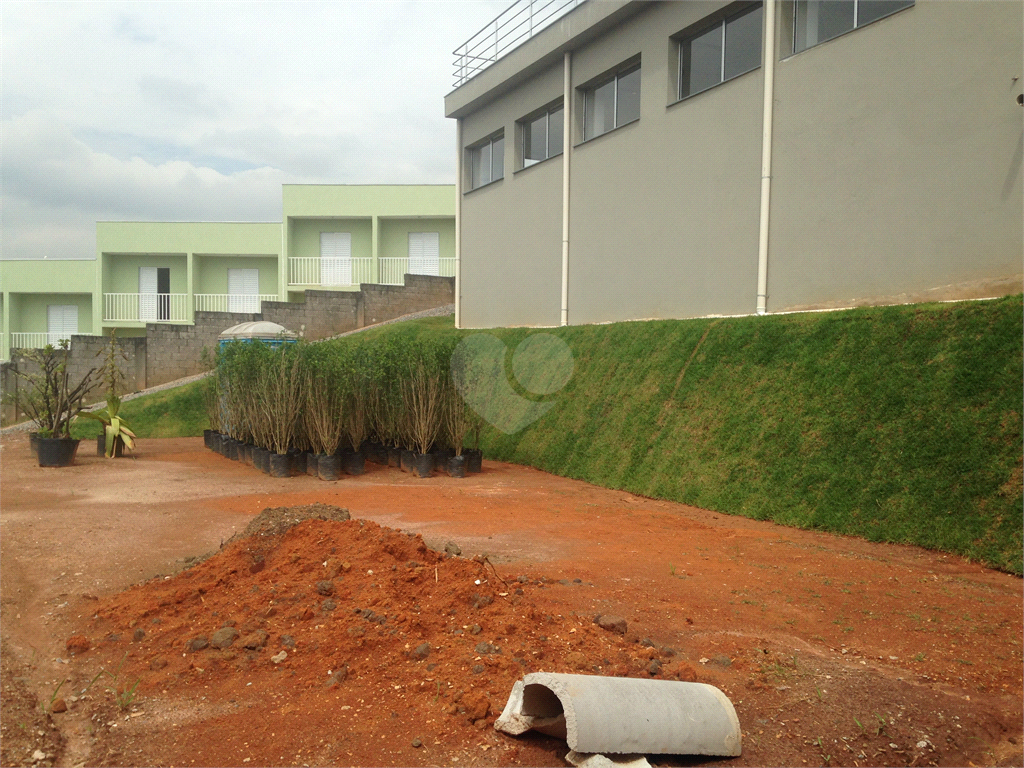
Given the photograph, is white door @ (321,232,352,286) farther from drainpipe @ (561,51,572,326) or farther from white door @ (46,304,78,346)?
drainpipe @ (561,51,572,326)

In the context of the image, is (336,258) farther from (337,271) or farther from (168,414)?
(168,414)

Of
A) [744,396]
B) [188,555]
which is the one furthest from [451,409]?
[188,555]

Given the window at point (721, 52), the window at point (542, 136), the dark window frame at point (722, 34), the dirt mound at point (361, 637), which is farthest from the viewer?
the window at point (542, 136)

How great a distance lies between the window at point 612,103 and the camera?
1390 cm

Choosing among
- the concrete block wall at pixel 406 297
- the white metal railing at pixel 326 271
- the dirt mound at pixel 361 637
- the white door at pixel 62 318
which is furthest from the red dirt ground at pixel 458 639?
the white door at pixel 62 318

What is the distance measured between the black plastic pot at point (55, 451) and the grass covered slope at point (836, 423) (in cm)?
779

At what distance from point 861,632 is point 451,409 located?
26.3 ft

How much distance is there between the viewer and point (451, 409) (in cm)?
1196

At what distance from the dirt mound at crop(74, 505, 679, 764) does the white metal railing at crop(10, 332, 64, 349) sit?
99.9 ft

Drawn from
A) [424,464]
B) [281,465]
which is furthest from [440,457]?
[281,465]

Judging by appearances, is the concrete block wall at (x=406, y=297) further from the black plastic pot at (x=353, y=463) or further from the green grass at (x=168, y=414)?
the black plastic pot at (x=353, y=463)

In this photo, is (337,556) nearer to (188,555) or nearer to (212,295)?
(188,555)

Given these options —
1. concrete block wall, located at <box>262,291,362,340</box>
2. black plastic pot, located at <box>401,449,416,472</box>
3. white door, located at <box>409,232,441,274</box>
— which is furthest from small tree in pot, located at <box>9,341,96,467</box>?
white door, located at <box>409,232,441,274</box>

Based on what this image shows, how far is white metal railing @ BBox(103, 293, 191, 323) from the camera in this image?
92.2ft
